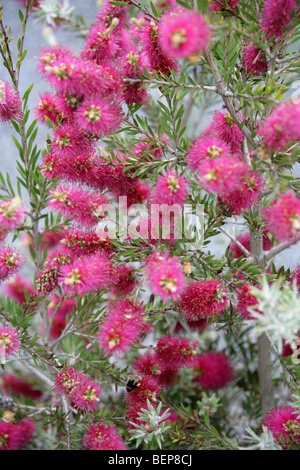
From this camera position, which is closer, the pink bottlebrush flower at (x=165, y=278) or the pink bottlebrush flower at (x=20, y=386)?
the pink bottlebrush flower at (x=165, y=278)

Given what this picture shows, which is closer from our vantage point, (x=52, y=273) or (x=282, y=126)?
(x=282, y=126)

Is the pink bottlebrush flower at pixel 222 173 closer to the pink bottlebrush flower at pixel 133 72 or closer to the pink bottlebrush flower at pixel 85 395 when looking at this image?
the pink bottlebrush flower at pixel 133 72

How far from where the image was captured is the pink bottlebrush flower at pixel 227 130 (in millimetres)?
579

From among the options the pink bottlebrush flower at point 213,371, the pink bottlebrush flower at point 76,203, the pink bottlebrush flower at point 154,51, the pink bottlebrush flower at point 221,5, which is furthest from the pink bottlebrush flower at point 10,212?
the pink bottlebrush flower at point 213,371

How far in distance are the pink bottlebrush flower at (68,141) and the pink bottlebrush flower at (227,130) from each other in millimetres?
179

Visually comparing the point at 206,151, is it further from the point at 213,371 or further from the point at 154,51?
the point at 213,371

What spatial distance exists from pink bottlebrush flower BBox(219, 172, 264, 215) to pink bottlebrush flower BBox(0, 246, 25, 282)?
0.31 meters

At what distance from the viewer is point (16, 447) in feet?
2.20

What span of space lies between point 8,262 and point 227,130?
0.36m

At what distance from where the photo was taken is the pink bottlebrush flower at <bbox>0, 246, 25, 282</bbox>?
611 millimetres

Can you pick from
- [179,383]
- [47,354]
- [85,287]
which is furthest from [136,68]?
[179,383]

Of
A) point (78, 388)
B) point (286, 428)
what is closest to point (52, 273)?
point (78, 388)

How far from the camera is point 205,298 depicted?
22.0 inches
